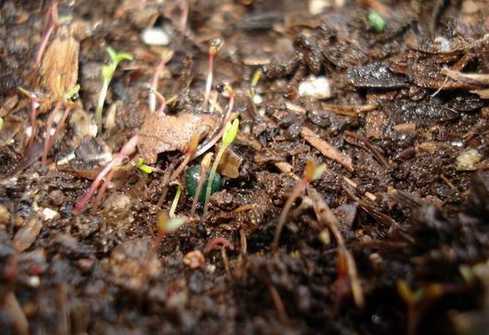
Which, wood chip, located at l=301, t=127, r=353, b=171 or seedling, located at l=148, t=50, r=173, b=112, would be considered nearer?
wood chip, located at l=301, t=127, r=353, b=171

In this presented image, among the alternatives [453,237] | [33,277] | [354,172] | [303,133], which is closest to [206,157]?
[303,133]

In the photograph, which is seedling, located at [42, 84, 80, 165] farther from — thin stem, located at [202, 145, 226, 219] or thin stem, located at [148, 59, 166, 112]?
thin stem, located at [202, 145, 226, 219]

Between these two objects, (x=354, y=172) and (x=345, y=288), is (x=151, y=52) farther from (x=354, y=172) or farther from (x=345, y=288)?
(x=345, y=288)

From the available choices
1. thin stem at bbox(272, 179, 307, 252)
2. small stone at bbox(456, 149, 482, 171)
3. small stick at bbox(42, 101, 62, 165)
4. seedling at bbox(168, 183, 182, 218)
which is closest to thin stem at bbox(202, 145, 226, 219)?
seedling at bbox(168, 183, 182, 218)

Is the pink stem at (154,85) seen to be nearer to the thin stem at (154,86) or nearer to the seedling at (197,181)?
the thin stem at (154,86)

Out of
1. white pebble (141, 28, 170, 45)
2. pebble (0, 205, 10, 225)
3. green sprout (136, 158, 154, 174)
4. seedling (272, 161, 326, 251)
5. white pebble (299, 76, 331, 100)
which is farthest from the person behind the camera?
white pebble (141, 28, 170, 45)

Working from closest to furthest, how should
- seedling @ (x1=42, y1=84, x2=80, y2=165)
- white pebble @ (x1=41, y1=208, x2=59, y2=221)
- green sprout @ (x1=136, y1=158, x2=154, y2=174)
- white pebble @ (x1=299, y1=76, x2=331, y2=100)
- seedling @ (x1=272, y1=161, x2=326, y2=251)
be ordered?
seedling @ (x1=272, y1=161, x2=326, y2=251), white pebble @ (x1=41, y1=208, x2=59, y2=221), green sprout @ (x1=136, y1=158, x2=154, y2=174), seedling @ (x1=42, y1=84, x2=80, y2=165), white pebble @ (x1=299, y1=76, x2=331, y2=100)

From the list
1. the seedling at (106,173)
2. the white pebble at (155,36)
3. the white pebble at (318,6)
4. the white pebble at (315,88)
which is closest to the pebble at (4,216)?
the seedling at (106,173)
